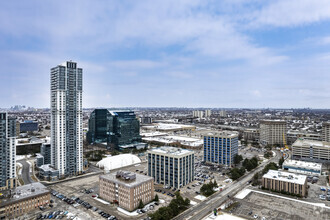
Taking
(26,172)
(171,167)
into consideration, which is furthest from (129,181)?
(26,172)

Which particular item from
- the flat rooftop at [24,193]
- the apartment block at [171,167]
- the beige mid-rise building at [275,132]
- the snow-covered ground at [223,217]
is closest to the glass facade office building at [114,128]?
the apartment block at [171,167]

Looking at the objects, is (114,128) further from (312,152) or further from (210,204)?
(312,152)

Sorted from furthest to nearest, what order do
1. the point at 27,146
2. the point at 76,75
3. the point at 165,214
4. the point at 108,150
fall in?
Result: the point at 108,150, the point at 27,146, the point at 76,75, the point at 165,214

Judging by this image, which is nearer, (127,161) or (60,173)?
(60,173)

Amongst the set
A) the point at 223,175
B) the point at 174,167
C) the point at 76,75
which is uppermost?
the point at 76,75

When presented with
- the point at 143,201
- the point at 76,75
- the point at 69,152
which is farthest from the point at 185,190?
the point at 76,75

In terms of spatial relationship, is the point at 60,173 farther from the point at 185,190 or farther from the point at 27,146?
the point at 27,146

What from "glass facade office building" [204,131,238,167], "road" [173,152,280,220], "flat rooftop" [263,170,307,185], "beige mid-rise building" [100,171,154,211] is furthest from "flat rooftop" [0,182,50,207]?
"glass facade office building" [204,131,238,167]
